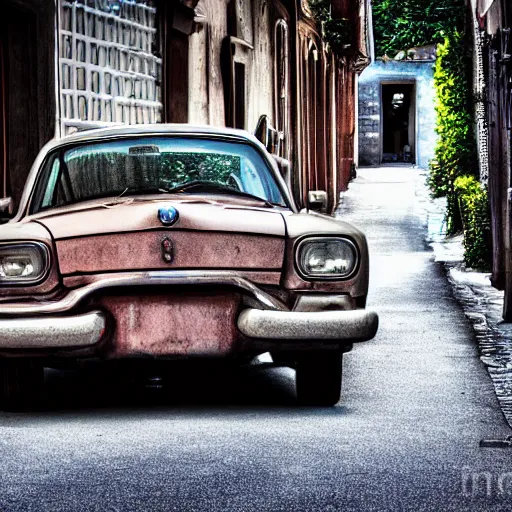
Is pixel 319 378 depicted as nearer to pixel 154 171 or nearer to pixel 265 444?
pixel 265 444

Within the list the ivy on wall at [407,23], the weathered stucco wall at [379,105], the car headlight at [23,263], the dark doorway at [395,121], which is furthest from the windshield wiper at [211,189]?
the dark doorway at [395,121]

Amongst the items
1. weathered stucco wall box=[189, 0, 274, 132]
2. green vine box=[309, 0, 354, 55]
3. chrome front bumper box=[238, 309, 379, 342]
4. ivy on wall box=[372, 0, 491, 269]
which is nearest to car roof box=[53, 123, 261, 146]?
chrome front bumper box=[238, 309, 379, 342]

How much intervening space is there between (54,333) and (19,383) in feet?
1.92

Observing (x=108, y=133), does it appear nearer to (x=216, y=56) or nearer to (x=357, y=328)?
(x=357, y=328)

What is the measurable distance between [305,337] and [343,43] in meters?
21.6

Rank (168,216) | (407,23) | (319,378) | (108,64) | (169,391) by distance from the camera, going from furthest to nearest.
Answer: (407,23) < (108,64) < (169,391) < (319,378) < (168,216)

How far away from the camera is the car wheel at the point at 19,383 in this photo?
7.11m

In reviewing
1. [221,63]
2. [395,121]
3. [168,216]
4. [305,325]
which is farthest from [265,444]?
[395,121]

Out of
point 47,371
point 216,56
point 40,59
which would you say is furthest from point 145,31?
point 47,371

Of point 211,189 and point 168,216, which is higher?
point 211,189

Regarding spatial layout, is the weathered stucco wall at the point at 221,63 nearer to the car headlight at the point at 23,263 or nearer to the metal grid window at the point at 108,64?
the metal grid window at the point at 108,64

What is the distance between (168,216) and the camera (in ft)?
22.7

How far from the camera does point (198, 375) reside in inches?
350

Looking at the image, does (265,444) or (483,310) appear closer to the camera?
(265,444)
